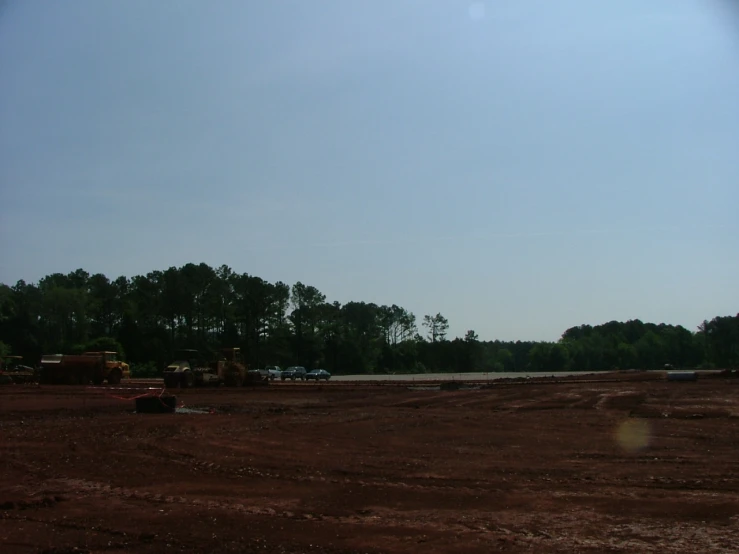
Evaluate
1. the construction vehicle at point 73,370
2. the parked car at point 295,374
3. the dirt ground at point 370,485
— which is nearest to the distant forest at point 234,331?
the parked car at point 295,374

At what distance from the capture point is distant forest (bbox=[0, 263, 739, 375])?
349 ft

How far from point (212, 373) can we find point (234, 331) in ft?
228

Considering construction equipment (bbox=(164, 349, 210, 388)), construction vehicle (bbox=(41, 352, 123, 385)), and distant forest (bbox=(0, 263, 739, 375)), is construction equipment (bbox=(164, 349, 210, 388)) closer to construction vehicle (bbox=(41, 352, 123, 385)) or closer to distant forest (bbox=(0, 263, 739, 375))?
construction vehicle (bbox=(41, 352, 123, 385))

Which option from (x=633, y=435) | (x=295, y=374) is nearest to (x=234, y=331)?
(x=295, y=374)

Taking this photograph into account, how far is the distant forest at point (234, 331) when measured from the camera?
106375 millimetres

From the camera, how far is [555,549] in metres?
8.24

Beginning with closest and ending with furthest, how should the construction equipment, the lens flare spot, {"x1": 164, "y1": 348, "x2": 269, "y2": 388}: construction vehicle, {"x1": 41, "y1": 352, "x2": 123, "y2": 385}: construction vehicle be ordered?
the lens flare spot → the construction equipment → {"x1": 164, "y1": 348, "x2": 269, "y2": 388}: construction vehicle → {"x1": 41, "y1": 352, "x2": 123, "y2": 385}: construction vehicle

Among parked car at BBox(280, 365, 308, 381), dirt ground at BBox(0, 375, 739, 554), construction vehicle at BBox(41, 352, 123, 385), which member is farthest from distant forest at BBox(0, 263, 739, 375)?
dirt ground at BBox(0, 375, 739, 554)

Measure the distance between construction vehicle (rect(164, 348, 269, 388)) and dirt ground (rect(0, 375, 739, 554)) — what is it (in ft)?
83.5

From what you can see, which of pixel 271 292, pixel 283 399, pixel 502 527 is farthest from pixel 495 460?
pixel 271 292

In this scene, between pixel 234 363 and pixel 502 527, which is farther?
pixel 234 363

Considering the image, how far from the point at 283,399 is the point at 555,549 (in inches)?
1257

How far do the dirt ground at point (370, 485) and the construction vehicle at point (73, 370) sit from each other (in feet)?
109

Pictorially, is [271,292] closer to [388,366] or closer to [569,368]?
[388,366]
